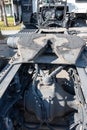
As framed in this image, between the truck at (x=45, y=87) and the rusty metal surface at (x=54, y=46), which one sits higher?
the rusty metal surface at (x=54, y=46)

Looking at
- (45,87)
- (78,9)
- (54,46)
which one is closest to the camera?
(45,87)

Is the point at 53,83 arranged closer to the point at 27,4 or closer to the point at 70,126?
the point at 70,126

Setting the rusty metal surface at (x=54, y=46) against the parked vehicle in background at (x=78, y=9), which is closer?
the rusty metal surface at (x=54, y=46)

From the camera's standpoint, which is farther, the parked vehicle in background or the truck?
the parked vehicle in background

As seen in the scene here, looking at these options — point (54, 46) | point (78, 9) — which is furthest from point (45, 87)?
point (78, 9)

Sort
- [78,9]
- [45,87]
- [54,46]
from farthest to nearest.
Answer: [78,9]
[54,46]
[45,87]

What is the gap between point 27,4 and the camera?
13.7m

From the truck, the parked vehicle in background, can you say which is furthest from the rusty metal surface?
the parked vehicle in background

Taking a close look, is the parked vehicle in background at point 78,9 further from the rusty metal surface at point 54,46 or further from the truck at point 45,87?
the truck at point 45,87

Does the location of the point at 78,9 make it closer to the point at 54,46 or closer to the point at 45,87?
the point at 54,46

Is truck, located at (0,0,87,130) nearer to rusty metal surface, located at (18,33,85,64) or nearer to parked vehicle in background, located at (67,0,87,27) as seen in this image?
rusty metal surface, located at (18,33,85,64)

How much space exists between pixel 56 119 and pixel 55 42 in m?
1.37

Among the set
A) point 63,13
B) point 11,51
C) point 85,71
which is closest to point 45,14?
point 63,13

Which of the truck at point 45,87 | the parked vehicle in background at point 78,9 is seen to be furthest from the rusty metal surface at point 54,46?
the parked vehicle in background at point 78,9
